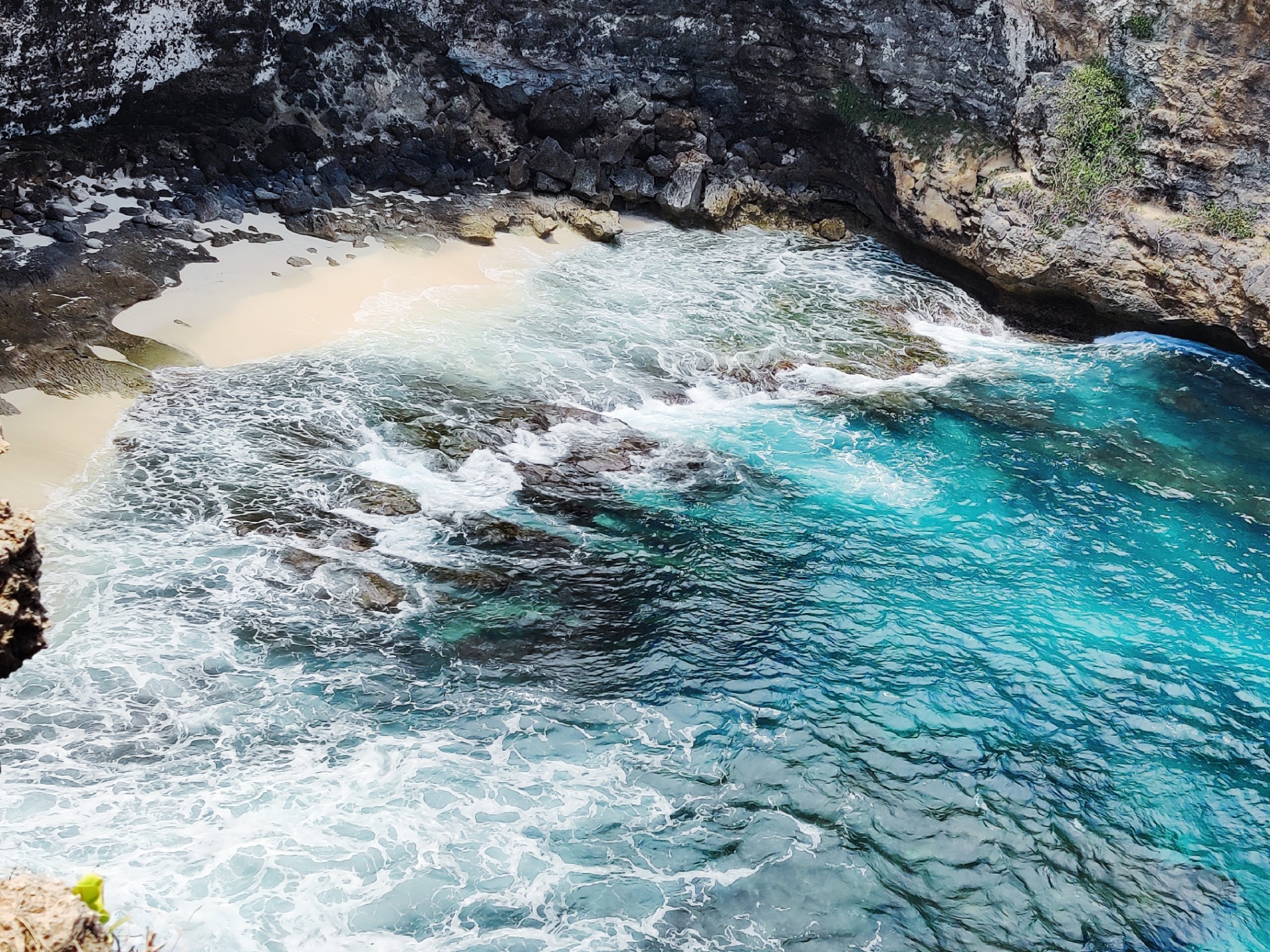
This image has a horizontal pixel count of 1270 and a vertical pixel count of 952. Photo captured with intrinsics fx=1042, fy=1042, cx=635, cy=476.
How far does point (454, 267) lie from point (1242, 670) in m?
13.6

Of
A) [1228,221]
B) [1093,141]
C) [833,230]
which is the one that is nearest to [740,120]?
[833,230]

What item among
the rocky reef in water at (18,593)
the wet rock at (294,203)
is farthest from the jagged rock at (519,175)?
the rocky reef in water at (18,593)

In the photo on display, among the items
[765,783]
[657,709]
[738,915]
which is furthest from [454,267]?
[738,915]

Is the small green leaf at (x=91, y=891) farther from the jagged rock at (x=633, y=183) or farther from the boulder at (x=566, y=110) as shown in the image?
the boulder at (x=566, y=110)

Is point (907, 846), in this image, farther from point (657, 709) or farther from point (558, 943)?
point (558, 943)

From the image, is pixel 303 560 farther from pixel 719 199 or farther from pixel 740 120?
pixel 740 120

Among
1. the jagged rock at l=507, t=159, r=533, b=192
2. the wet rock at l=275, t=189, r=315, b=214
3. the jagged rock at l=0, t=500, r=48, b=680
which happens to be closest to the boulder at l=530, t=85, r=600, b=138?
the jagged rock at l=507, t=159, r=533, b=192

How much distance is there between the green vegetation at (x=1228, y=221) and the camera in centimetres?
1728

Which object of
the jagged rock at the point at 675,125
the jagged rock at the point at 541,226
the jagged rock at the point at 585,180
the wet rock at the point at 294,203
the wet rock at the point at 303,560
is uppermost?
the jagged rock at the point at 675,125

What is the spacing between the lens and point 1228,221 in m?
17.4

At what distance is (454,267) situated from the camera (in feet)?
61.5

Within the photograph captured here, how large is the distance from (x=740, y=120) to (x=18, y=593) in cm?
2080

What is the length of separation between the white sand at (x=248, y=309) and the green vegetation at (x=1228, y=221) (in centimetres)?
1114

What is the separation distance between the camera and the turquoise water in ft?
27.2
